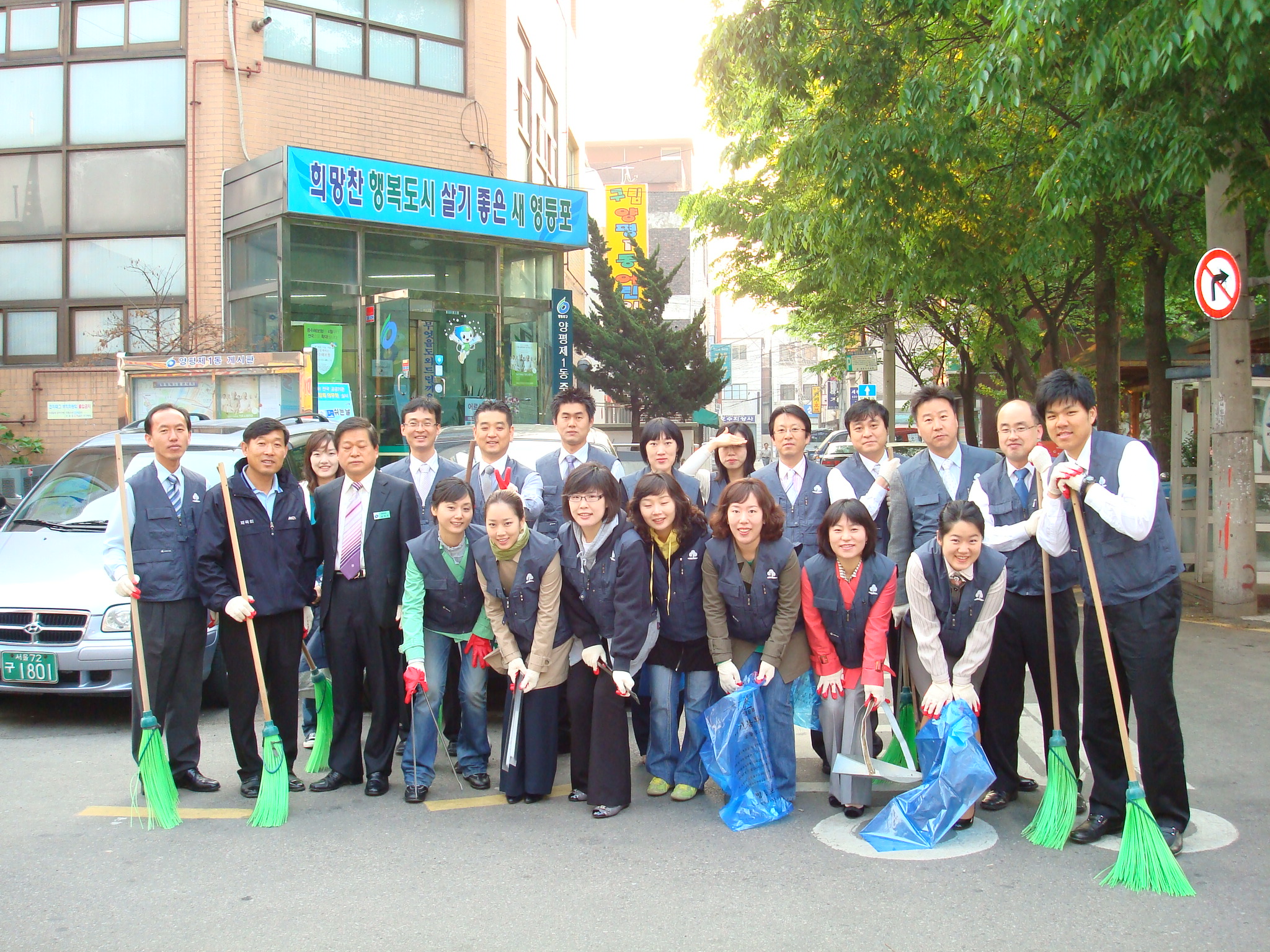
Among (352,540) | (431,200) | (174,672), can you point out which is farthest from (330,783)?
(431,200)

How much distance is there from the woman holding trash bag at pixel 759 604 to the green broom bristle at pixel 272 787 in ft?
6.49

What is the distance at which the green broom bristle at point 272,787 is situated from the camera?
4484 mm

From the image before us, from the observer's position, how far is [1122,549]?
13.3ft

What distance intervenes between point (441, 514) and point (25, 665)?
2.82 metres

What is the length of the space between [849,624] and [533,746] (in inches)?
61.7

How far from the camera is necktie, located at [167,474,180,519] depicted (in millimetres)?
4949

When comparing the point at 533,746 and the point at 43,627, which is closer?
the point at 533,746

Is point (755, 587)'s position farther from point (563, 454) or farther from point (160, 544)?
point (160, 544)

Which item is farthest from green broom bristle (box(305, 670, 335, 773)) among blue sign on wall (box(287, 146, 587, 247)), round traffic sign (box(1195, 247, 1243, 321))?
blue sign on wall (box(287, 146, 587, 247))

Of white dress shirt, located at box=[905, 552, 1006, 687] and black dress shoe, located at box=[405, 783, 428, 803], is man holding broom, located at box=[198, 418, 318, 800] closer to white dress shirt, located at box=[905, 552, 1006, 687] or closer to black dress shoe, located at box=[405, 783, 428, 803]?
black dress shoe, located at box=[405, 783, 428, 803]

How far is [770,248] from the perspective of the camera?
39.3 ft

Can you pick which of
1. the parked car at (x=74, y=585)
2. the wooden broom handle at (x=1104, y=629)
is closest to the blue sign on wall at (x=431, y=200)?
the parked car at (x=74, y=585)

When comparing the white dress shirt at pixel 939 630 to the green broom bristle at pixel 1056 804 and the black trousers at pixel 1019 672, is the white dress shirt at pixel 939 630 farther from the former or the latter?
the green broom bristle at pixel 1056 804

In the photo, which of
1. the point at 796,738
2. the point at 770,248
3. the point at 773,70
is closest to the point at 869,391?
the point at 770,248
